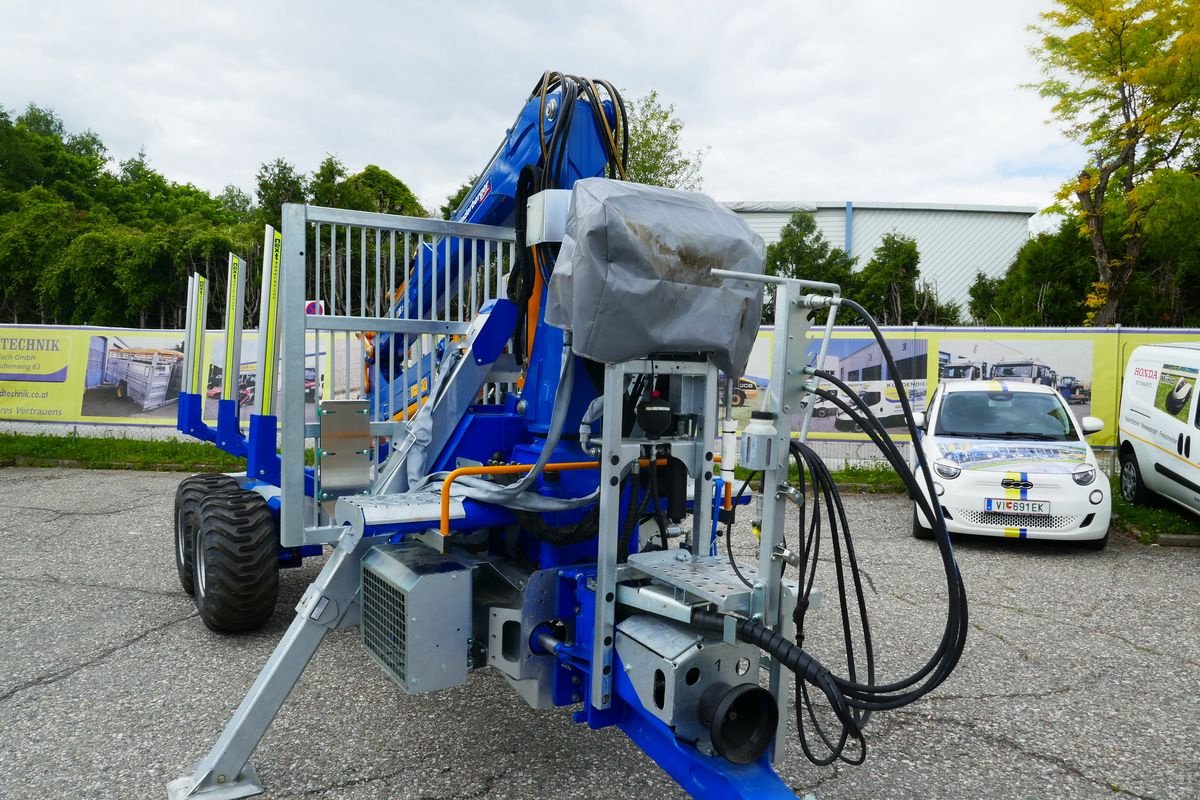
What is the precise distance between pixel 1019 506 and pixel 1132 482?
3258mm

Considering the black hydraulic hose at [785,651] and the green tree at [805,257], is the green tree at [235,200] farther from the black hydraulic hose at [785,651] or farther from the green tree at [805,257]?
the black hydraulic hose at [785,651]

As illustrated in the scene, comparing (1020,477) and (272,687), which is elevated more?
(1020,477)

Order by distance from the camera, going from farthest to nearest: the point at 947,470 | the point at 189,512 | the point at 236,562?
the point at 947,470 → the point at 189,512 → the point at 236,562

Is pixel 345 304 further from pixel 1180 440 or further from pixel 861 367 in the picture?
pixel 861 367

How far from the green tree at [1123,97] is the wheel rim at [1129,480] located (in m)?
11.2

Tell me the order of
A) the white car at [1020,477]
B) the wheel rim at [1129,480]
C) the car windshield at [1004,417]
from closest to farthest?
1. the white car at [1020,477]
2. the car windshield at [1004,417]
3. the wheel rim at [1129,480]

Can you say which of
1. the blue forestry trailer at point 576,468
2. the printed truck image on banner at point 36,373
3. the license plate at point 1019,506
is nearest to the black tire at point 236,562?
the blue forestry trailer at point 576,468

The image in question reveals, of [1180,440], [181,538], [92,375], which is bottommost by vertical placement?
[181,538]

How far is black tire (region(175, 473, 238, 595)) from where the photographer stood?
558cm

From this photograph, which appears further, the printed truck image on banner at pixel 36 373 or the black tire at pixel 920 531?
the printed truck image on banner at pixel 36 373

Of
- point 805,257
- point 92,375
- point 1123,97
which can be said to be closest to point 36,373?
point 92,375

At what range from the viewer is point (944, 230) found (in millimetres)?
59250

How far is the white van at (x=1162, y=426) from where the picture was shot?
8.42 m

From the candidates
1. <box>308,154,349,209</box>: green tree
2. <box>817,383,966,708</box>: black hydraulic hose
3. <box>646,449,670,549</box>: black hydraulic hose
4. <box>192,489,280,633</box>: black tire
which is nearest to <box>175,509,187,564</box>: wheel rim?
<box>192,489,280,633</box>: black tire
